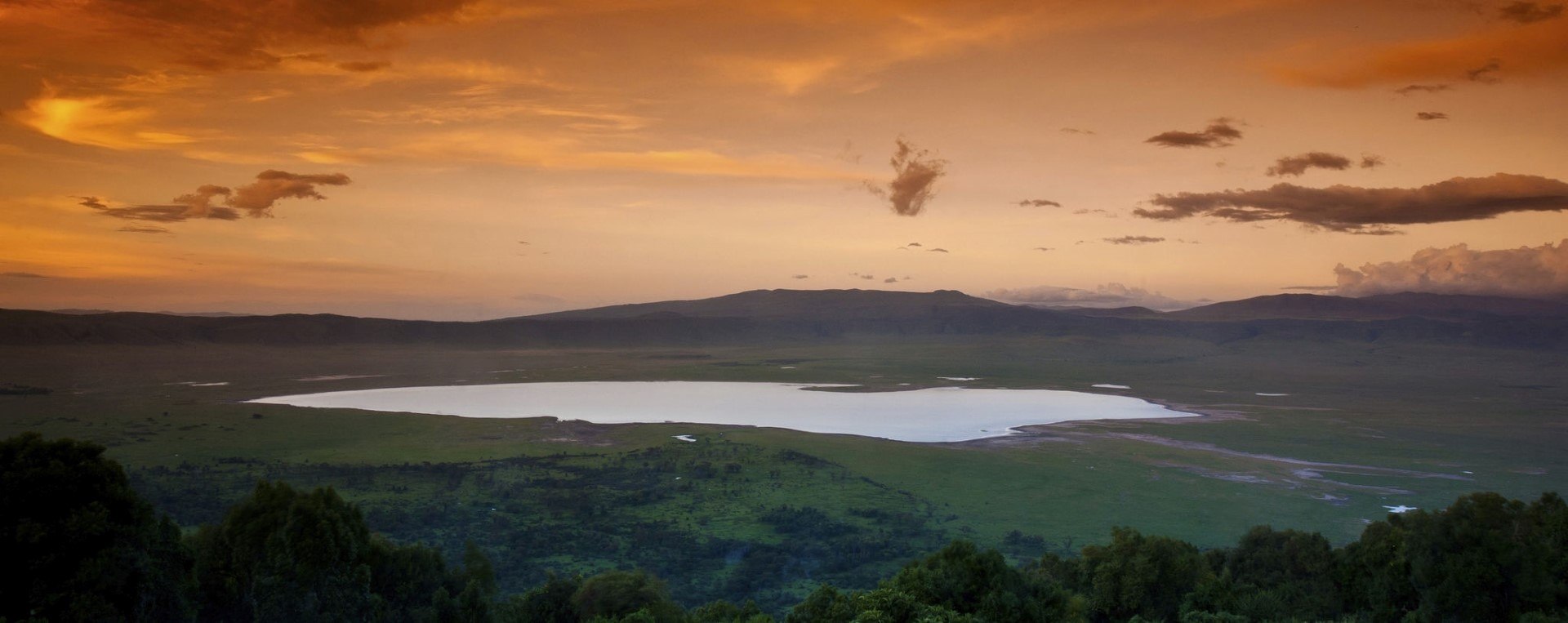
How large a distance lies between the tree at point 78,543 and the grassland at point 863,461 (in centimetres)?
1442

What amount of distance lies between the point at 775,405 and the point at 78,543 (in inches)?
2366

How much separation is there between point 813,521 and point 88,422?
46.2 m

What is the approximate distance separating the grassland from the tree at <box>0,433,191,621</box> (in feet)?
47.3

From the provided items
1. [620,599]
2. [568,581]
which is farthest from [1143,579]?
[568,581]

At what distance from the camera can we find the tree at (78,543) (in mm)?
11633

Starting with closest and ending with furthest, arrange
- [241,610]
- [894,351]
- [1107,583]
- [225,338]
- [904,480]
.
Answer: [241,610], [1107,583], [904,480], [225,338], [894,351]

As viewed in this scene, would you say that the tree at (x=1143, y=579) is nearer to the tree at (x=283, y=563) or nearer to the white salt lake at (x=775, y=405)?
the tree at (x=283, y=563)

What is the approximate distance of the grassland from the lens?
32.3m

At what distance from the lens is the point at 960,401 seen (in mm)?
75000

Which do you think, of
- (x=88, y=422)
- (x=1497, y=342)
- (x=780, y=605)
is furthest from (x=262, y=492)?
(x=1497, y=342)

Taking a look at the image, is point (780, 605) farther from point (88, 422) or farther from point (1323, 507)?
point (88, 422)

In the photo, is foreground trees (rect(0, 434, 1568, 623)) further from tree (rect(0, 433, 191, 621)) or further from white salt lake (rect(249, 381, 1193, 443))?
white salt lake (rect(249, 381, 1193, 443))

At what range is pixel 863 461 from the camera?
44531 mm

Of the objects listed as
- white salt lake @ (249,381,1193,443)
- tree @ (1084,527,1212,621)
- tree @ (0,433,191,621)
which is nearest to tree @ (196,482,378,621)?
tree @ (0,433,191,621)
